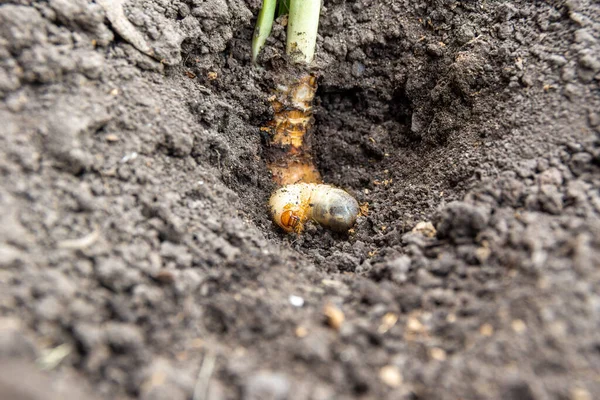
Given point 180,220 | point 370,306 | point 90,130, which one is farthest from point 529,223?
point 90,130

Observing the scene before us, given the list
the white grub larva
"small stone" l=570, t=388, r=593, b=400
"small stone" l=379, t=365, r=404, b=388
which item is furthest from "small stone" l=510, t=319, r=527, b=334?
the white grub larva

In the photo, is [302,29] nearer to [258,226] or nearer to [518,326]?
[258,226]

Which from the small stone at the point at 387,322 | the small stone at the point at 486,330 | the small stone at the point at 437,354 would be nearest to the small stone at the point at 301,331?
the small stone at the point at 387,322

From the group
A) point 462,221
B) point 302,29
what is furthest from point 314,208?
point 462,221

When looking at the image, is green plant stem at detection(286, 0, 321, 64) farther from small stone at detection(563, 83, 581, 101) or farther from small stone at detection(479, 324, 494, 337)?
small stone at detection(479, 324, 494, 337)

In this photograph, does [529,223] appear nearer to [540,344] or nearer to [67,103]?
[540,344]

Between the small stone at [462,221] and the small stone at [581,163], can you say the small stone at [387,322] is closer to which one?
the small stone at [462,221]

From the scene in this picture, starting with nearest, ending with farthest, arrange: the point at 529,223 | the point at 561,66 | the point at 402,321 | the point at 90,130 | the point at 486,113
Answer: the point at 402,321 → the point at 529,223 → the point at 90,130 → the point at 561,66 → the point at 486,113
